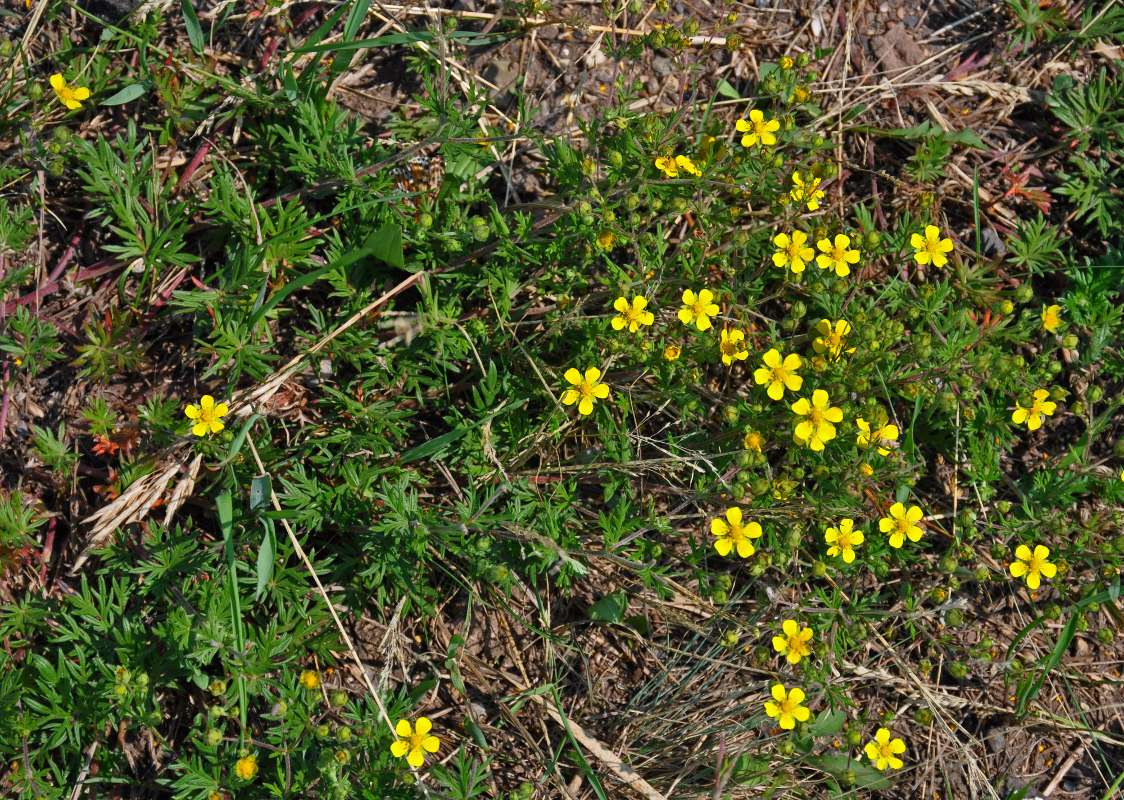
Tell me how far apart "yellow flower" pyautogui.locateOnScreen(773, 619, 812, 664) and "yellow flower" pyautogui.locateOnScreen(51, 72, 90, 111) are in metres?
4.11

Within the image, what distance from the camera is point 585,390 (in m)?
3.91

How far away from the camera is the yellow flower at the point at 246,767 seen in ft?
11.6

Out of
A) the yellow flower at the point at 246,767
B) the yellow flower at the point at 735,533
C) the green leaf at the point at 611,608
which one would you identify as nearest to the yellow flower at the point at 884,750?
the yellow flower at the point at 735,533

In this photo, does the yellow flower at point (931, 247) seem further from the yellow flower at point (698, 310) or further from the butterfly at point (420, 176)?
the butterfly at point (420, 176)

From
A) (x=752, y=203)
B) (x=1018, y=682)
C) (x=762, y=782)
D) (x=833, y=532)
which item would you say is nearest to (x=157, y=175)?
(x=752, y=203)

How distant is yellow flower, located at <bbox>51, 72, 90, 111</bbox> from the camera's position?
4.10m

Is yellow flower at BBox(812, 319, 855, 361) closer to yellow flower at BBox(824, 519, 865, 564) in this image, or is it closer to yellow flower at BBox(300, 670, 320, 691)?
yellow flower at BBox(824, 519, 865, 564)

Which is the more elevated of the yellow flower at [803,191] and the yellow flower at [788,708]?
the yellow flower at [803,191]

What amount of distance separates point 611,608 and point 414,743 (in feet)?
3.75

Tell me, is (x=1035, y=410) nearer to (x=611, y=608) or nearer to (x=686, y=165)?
(x=686, y=165)

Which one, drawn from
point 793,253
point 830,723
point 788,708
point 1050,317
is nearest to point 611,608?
point 788,708

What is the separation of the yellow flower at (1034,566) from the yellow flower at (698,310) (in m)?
1.87

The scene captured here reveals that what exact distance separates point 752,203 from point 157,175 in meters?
3.08

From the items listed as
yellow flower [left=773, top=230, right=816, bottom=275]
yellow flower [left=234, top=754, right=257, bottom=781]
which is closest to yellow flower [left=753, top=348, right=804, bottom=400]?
yellow flower [left=773, top=230, right=816, bottom=275]
